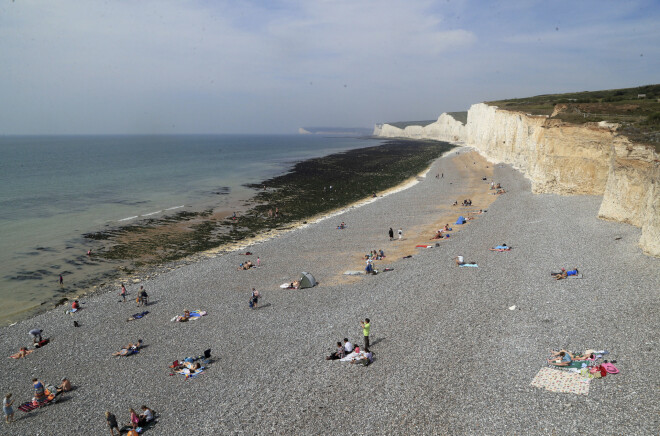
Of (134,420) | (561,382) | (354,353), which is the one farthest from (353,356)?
(134,420)

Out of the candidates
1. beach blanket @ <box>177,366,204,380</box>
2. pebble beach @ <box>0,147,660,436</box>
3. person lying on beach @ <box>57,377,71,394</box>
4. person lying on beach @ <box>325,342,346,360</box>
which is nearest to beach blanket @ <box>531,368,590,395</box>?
pebble beach @ <box>0,147,660,436</box>

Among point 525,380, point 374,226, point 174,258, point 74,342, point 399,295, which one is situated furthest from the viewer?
point 374,226

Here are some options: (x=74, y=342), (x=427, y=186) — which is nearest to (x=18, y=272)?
(x=74, y=342)

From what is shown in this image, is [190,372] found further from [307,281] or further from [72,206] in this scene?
[72,206]

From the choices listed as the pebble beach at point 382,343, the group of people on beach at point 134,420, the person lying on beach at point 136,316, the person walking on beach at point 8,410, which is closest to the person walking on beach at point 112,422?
the group of people on beach at point 134,420

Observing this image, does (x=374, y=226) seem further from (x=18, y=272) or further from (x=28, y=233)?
(x=28, y=233)
